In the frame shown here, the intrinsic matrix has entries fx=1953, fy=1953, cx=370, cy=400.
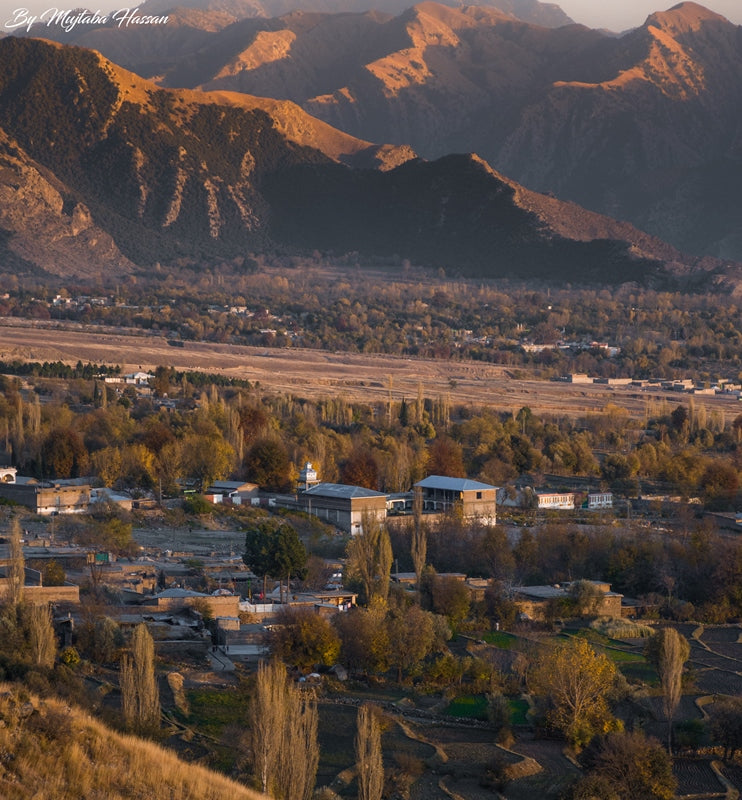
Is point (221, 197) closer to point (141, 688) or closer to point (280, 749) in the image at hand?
point (141, 688)

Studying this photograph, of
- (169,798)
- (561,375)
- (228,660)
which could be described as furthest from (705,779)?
(561,375)

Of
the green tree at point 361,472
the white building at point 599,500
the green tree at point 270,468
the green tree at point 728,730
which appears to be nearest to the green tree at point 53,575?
the green tree at point 728,730

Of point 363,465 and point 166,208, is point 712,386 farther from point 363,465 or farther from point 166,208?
point 166,208

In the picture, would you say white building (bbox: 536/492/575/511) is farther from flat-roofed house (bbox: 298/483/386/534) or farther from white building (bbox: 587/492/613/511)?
flat-roofed house (bbox: 298/483/386/534)

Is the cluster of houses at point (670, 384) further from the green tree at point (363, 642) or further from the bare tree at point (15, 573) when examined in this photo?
the bare tree at point (15, 573)

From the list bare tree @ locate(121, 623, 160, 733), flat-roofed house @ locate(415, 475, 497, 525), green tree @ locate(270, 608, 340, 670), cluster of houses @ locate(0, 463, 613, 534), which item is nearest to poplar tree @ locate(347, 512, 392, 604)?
green tree @ locate(270, 608, 340, 670)

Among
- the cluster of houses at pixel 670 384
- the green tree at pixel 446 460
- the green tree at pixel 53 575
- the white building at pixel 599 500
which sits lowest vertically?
the cluster of houses at pixel 670 384
